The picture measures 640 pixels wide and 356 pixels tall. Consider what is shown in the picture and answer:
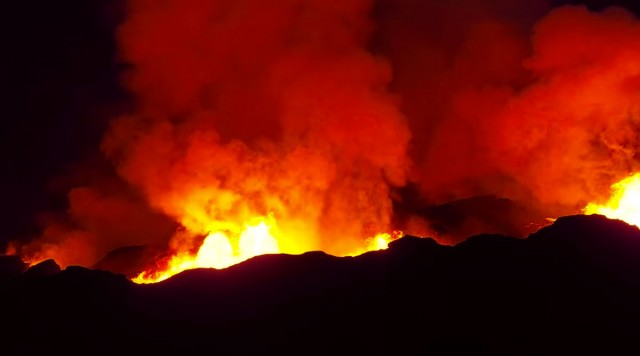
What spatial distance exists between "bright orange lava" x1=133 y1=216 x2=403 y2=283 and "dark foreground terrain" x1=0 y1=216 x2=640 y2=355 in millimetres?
4540

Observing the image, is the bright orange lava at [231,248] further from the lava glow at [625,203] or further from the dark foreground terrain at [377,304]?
the lava glow at [625,203]

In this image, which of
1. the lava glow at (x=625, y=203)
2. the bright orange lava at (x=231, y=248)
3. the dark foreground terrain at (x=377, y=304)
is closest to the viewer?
the dark foreground terrain at (x=377, y=304)

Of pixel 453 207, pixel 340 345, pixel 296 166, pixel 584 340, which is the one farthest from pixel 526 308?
pixel 453 207

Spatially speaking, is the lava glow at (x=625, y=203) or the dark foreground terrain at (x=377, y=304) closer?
the dark foreground terrain at (x=377, y=304)

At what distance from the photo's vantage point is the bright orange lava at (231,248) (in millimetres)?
23422

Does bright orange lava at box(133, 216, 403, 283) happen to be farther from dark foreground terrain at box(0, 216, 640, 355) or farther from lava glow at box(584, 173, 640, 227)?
lava glow at box(584, 173, 640, 227)

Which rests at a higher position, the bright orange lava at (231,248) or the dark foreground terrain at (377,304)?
the bright orange lava at (231,248)

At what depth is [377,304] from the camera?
16859 mm

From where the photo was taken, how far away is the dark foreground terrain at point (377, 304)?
15703 mm

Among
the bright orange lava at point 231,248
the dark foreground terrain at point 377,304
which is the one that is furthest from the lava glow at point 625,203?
the bright orange lava at point 231,248

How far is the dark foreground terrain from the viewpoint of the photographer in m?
15.7

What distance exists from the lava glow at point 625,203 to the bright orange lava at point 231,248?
7.84 meters

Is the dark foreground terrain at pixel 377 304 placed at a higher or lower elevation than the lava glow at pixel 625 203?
lower

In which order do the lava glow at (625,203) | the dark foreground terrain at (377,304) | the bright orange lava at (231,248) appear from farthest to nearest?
1. the bright orange lava at (231,248)
2. the lava glow at (625,203)
3. the dark foreground terrain at (377,304)
